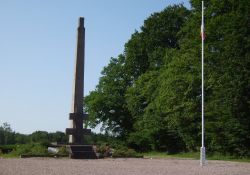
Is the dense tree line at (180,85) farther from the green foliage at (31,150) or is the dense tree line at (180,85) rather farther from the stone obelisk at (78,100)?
the green foliage at (31,150)

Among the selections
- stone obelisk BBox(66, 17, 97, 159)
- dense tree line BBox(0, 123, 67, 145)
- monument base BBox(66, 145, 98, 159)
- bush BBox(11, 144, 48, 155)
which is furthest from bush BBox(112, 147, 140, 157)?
dense tree line BBox(0, 123, 67, 145)

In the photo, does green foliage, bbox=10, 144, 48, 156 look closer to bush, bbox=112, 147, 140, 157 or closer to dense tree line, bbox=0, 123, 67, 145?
bush, bbox=112, 147, 140, 157

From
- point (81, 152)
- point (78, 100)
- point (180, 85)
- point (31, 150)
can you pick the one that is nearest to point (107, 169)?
point (81, 152)

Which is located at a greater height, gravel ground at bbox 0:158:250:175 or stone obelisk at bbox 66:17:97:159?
stone obelisk at bbox 66:17:97:159

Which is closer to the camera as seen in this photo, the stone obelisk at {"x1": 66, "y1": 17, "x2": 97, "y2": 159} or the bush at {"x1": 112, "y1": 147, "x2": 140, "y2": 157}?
the bush at {"x1": 112, "y1": 147, "x2": 140, "y2": 157}

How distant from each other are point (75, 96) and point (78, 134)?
10.1 feet

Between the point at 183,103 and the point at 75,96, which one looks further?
the point at 183,103

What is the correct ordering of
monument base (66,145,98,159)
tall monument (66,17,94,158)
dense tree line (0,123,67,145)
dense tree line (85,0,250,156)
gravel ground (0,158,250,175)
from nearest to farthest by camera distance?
1. gravel ground (0,158,250,175)
2. monument base (66,145,98,159)
3. dense tree line (85,0,250,156)
4. tall monument (66,17,94,158)
5. dense tree line (0,123,67,145)

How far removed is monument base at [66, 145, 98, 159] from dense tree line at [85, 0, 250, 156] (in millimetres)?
9406

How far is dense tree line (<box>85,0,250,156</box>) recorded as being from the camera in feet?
114

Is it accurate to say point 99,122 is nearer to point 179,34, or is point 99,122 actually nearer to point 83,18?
point 179,34

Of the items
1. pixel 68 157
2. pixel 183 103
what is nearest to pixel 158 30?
pixel 183 103

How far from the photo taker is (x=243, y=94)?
3434cm

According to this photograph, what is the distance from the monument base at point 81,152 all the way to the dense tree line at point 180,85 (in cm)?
941
